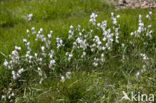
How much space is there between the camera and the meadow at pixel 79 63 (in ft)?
11.7

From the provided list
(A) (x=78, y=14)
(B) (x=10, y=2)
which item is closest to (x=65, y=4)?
(A) (x=78, y=14)

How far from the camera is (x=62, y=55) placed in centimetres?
451

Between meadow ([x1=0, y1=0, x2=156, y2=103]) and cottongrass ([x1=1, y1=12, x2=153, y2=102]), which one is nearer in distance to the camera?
meadow ([x1=0, y1=0, x2=156, y2=103])

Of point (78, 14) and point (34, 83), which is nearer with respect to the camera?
point (34, 83)

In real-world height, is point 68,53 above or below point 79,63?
above

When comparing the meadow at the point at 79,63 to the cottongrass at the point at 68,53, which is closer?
the meadow at the point at 79,63

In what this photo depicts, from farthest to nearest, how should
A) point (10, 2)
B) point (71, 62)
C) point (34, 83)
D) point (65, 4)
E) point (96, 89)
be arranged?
point (10, 2) → point (65, 4) → point (71, 62) → point (34, 83) → point (96, 89)

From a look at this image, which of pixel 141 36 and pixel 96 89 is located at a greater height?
pixel 141 36

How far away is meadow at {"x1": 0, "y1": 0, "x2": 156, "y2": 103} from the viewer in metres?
3.55

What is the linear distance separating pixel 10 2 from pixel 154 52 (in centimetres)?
565

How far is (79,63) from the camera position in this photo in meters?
4.41

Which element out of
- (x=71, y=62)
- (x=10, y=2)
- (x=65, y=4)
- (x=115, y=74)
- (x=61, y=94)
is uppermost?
(x=10, y=2)

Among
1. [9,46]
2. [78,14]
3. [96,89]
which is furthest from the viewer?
[78,14]

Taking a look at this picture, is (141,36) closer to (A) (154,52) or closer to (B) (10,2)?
(A) (154,52)
